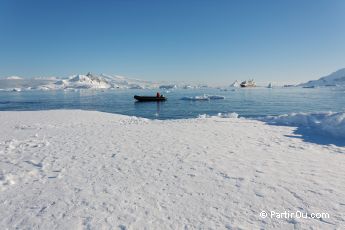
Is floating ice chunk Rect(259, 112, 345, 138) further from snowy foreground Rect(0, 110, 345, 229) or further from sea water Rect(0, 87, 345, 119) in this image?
sea water Rect(0, 87, 345, 119)

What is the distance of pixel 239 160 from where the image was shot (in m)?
8.26

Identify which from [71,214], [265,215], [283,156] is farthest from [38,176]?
[283,156]

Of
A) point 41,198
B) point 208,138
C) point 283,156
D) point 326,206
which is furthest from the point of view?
point 208,138

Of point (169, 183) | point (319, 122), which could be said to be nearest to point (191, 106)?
point (319, 122)

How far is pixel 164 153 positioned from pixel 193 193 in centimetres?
341

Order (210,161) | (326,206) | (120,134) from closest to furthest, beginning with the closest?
(326,206)
(210,161)
(120,134)

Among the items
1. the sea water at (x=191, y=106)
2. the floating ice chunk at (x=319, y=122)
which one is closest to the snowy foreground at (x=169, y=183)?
the floating ice chunk at (x=319, y=122)

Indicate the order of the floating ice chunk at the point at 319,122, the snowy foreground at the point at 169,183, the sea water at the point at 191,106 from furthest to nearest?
the sea water at the point at 191,106 < the floating ice chunk at the point at 319,122 < the snowy foreground at the point at 169,183

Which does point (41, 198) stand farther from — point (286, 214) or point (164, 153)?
point (286, 214)

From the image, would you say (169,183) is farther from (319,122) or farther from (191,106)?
(191,106)

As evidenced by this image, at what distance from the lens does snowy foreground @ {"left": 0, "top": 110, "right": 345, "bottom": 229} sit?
4781mm

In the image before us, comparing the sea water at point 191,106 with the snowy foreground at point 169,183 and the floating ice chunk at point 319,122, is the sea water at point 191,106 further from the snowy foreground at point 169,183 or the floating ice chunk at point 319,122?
the snowy foreground at point 169,183

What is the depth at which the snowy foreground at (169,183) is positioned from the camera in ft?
15.7

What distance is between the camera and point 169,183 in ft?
21.0
